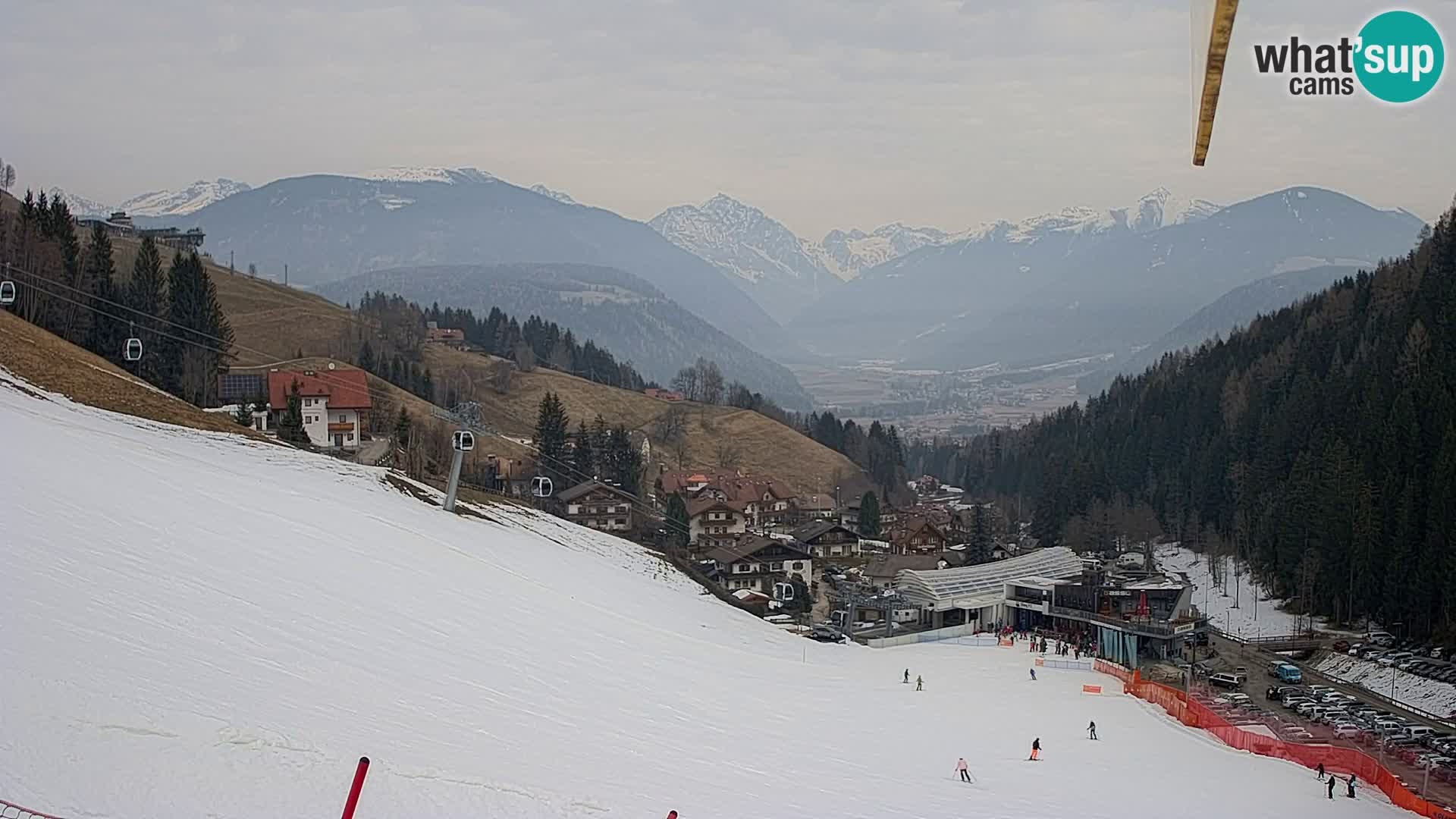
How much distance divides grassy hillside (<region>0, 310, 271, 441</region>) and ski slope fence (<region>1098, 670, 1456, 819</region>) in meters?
34.2

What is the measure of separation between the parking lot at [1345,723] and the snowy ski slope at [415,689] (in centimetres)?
402

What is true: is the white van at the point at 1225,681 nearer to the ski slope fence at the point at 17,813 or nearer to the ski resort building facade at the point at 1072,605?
the ski resort building facade at the point at 1072,605

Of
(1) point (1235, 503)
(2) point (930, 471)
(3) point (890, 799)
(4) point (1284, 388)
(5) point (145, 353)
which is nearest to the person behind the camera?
(3) point (890, 799)

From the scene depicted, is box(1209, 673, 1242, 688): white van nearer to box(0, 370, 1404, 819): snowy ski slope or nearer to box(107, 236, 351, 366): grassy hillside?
box(0, 370, 1404, 819): snowy ski slope

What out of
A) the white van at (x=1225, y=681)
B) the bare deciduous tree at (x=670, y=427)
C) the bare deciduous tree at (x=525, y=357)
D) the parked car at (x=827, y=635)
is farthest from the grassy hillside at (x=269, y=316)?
the white van at (x=1225, y=681)

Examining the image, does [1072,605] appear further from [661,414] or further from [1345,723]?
[661,414]

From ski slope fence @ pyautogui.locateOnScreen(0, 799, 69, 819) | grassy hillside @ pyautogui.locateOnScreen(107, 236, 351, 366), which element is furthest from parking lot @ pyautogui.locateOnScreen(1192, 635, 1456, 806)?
grassy hillside @ pyautogui.locateOnScreen(107, 236, 351, 366)

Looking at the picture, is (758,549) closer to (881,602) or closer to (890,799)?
(881,602)

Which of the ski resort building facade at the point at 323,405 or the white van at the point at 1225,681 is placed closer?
the white van at the point at 1225,681

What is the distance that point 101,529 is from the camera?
24734mm

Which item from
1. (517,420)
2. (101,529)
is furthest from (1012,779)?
(517,420)

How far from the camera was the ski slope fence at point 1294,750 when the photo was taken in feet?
88.5

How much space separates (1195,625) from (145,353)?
54.7 meters

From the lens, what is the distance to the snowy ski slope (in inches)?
610
